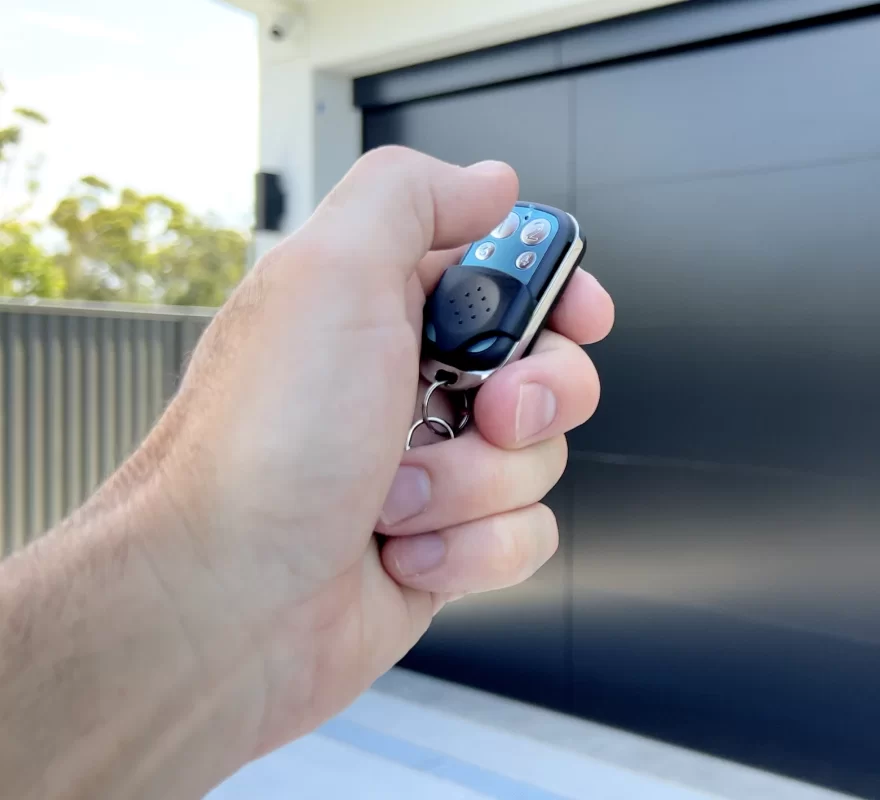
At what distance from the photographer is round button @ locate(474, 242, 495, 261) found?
0.98 metres

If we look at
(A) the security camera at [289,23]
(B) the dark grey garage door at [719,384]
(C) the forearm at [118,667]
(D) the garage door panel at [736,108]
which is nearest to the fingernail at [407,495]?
(C) the forearm at [118,667]

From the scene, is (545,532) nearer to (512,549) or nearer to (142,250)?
(512,549)

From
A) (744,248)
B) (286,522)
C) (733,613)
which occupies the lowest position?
(733,613)

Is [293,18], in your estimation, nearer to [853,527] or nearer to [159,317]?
[159,317]

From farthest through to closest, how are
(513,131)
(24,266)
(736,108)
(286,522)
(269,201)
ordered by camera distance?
(24,266)
(269,201)
(513,131)
(736,108)
(286,522)

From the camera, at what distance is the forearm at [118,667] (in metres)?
0.70

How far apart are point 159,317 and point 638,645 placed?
201 centimetres

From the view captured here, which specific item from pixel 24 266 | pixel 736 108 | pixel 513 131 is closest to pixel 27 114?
pixel 24 266

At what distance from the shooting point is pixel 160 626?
77 centimetres

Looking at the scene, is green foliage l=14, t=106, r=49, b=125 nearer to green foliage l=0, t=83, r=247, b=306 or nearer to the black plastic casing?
green foliage l=0, t=83, r=247, b=306

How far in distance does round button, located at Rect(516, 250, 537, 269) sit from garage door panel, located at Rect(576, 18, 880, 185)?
1224 millimetres

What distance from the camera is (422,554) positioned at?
0.94 m

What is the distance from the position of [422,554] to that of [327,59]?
2072 mm

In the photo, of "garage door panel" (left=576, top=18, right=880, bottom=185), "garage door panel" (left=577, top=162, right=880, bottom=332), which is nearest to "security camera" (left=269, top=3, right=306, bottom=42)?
"garage door panel" (left=576, top=18, right=880, bottom=185)
